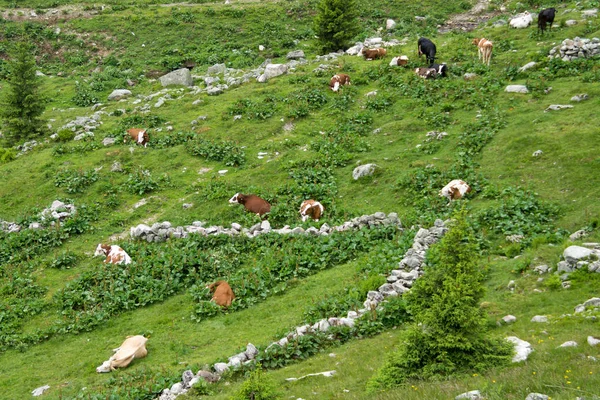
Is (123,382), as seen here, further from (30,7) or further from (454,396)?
(30,7)

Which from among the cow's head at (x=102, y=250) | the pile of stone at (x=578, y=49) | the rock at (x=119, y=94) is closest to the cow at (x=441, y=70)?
the pile of stone at (x=578, y=49)

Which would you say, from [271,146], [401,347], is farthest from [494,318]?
[271,146]

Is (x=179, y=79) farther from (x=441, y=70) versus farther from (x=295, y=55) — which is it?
(x=441, y=70)

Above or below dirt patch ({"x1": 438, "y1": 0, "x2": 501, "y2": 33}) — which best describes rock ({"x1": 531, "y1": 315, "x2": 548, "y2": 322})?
below

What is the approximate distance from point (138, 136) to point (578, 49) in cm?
2106

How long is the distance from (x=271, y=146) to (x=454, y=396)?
18.3 m

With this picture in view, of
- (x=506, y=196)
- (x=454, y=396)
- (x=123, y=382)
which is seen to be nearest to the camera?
(x=454, y=396)

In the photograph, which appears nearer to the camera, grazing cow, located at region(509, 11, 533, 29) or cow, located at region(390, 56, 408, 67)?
cow, located at region(390, 56, 408, 67)

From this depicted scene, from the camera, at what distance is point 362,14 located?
47.9 metres

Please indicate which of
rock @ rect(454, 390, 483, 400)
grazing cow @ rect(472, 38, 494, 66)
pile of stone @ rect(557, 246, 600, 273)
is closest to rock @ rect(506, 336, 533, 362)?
rock @ rect(454, 390, 483, 400)

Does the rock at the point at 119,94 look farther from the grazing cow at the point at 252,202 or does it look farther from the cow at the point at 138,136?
the grazing cow at the point at 252,202

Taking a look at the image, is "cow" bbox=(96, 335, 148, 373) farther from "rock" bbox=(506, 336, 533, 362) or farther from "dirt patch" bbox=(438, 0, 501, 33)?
"dirt patch" bbox=(438, 0, 501, 33)

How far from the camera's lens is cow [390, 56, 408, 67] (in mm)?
30222

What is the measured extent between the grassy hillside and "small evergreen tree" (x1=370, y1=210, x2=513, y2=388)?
39 centimetres
